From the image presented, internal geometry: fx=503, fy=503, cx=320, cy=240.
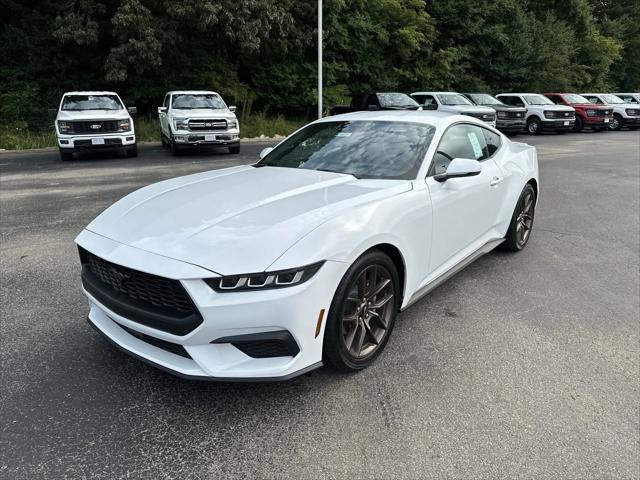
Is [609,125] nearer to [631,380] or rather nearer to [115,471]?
[631,380]

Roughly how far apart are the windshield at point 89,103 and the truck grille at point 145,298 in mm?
12196

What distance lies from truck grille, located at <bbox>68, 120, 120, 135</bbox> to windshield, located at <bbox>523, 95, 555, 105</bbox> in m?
18.1

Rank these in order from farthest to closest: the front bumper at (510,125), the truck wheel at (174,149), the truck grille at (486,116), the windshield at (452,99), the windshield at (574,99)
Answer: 1. the windshield at (574,99)
2. the front bumper at (510,125)
3. the windshield at (452,99)
4. the truck grille at (486,116)
5. the truck wheel at (174,149)

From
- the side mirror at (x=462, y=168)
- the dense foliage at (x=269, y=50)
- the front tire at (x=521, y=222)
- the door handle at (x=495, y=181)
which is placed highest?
the dense foliage at (x=269, y=50)

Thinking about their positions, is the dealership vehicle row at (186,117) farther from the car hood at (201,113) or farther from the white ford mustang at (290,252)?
the white ford mustang at (290,252)

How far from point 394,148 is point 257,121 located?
60.2 feet

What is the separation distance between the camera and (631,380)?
9.89ft

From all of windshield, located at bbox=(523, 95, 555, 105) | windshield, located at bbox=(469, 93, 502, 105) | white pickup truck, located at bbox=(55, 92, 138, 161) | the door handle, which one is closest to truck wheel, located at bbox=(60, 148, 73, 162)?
white pickup truck, located at bbox=(55, 92, 138, 161)

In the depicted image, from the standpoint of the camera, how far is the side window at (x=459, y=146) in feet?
12.6

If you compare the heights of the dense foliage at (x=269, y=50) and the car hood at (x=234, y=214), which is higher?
the dense foliage at (x=269, y=50)

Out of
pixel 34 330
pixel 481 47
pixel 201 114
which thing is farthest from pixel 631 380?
pixel 481 47

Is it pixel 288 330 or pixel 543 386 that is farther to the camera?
pixel 543 386

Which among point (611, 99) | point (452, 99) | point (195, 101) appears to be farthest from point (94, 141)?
point (611, 99)

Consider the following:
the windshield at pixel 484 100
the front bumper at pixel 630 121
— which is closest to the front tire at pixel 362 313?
the windshield at pixel 484 100
